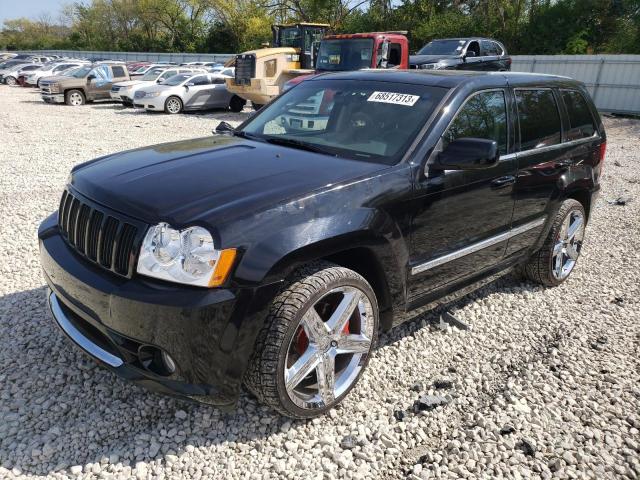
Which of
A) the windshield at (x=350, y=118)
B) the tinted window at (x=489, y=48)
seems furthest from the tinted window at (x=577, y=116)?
the tinted window at (x=489, y=48)

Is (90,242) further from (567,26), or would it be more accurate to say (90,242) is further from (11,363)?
(567,26)

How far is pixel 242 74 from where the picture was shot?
54.2ft

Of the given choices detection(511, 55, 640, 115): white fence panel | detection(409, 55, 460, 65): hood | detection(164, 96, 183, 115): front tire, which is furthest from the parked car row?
detection(511, 55, 640, 115): white fence panel

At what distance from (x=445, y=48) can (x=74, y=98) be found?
14683 mm

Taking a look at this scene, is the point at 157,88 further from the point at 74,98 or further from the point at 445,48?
the point at 445,48

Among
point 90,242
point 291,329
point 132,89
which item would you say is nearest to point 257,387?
point 291,329

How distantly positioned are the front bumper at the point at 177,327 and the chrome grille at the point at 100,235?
7cm

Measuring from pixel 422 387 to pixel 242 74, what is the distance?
15.1m

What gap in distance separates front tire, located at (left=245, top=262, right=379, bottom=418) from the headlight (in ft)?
1.10

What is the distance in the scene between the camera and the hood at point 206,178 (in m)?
2.41

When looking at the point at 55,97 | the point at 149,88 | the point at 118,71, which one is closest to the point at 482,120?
the point at 149,88

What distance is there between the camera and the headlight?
2.26 m

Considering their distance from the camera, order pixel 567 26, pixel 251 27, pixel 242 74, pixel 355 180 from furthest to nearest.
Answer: pixel 251 27
pixel 567 26
pixel 242 74
pixel 355 180

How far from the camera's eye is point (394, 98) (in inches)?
134
